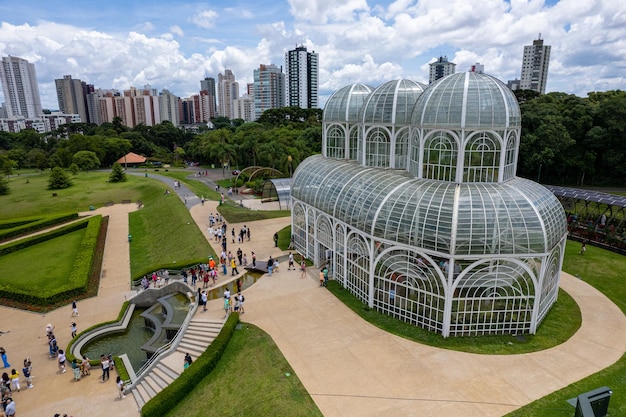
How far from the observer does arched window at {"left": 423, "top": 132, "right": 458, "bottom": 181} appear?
27.1 meters

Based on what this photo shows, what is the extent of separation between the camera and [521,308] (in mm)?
25531

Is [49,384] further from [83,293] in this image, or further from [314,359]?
[314,359]

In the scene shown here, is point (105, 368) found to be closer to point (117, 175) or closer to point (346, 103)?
point (346, 103)

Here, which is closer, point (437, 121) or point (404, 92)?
point (437, 121)

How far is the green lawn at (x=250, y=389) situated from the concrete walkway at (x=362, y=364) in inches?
29.8

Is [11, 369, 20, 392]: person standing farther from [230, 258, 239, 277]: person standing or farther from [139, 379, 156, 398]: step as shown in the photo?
[230, 258, 239, 277]: person standing

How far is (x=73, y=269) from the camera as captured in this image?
130ft

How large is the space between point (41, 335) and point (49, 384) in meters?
7.23

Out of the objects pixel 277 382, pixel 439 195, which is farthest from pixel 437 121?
pixel 277 382

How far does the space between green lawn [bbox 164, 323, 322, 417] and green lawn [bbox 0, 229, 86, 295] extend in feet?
73.2

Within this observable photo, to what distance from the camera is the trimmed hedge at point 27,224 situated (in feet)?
173

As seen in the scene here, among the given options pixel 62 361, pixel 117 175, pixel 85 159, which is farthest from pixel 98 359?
pixel 85 159

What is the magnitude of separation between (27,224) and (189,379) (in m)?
49.4

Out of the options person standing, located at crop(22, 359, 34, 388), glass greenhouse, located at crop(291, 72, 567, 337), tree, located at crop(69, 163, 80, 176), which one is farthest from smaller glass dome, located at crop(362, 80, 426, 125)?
tree, located at crop(69, 163, 80, 176)
